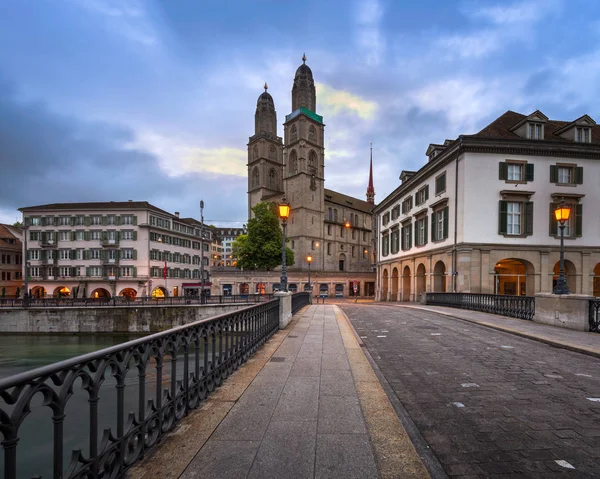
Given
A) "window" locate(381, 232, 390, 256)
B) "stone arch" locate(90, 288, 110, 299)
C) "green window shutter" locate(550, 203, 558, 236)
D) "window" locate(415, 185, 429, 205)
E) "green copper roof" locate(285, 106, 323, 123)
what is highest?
"green copper roof" locate(285, 106, 323, 123)

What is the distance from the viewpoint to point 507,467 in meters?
3.12

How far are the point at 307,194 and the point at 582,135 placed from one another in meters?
45.6

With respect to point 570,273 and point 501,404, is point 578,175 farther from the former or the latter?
point 501,404

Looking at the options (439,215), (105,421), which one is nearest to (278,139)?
(439,215)

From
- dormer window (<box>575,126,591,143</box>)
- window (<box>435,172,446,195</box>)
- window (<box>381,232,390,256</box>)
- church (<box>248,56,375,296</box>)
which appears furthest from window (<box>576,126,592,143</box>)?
church (<box>248,56,375,296</box>)

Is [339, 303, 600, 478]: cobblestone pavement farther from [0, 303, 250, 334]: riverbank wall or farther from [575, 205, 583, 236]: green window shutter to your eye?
[0, 303, 250, 334]: riverbank wall

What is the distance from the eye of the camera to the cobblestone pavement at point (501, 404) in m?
3.25

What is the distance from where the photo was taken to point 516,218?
1001 inches

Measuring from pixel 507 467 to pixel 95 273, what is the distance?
184 ft

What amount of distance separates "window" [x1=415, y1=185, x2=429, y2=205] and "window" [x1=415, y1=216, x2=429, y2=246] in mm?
1747

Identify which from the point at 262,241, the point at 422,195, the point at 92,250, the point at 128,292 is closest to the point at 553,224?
the point at 422,195

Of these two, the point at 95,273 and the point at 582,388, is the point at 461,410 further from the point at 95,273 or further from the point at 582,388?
the point at 95,273

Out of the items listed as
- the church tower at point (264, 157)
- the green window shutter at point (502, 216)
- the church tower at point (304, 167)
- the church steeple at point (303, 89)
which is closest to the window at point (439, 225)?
the green window shutter at point (502, 216)

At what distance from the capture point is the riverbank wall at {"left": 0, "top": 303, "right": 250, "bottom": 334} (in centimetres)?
2923
